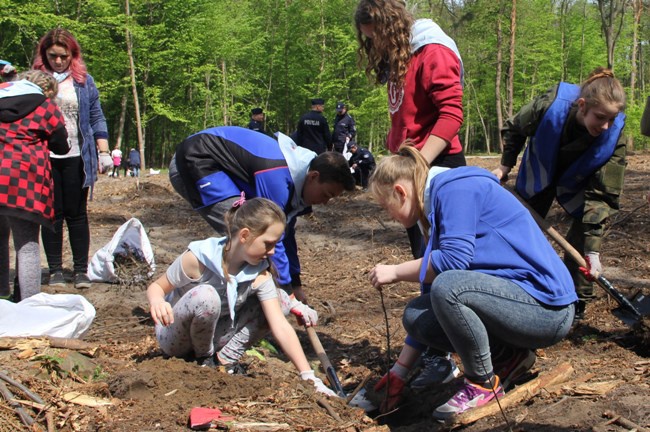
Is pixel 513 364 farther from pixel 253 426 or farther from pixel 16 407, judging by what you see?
pixel 16 407

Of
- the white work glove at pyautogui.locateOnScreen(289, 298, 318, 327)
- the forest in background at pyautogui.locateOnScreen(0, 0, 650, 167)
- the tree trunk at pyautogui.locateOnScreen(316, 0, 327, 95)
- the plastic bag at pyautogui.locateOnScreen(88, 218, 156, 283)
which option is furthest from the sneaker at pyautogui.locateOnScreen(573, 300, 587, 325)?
the tree trunk at pyautogui.locateOnScreen(316, 0, 327, 95)

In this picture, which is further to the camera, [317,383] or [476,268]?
[317,383]

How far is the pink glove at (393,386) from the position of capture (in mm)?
3135

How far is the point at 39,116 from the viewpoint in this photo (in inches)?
163

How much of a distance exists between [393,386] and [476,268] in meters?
0.86

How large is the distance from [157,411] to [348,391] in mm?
1229

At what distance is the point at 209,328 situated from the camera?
126 inches

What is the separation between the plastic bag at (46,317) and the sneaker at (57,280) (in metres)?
1.54

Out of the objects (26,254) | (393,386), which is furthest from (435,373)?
(26,254)

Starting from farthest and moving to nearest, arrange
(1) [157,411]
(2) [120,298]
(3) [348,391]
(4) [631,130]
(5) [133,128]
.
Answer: (5) [133,128] < (4) [631,130] < (2) [120,298] < (3) [348,391] < (1) [157,411]

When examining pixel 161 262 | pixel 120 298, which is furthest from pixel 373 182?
pixel 161 262

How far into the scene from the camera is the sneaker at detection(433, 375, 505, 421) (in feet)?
8.98

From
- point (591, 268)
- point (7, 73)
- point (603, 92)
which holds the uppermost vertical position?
point (7, 73)

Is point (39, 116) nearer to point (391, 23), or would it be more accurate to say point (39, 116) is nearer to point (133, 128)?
point (391, 23)
